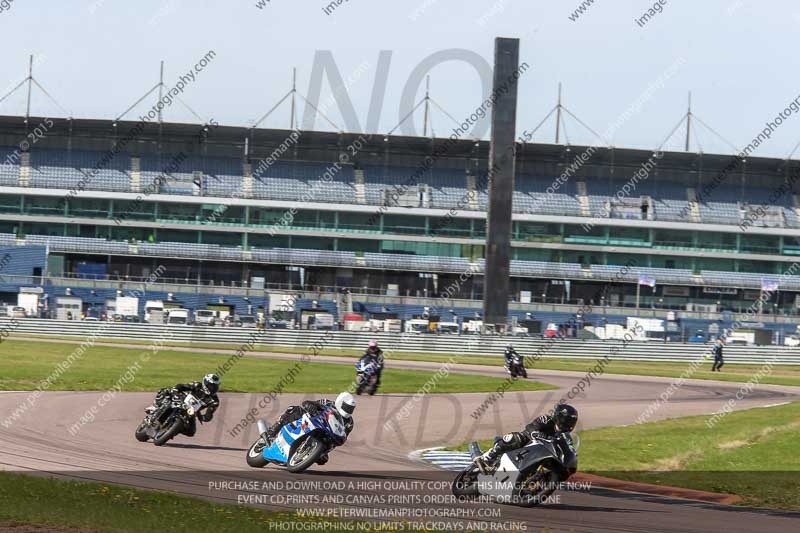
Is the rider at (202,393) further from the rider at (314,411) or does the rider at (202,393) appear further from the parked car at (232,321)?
the parked car at (232,321)

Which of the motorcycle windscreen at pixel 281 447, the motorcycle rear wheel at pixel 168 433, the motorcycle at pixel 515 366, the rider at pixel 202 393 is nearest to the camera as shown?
the motorcycle windscreen at pixel 281 447

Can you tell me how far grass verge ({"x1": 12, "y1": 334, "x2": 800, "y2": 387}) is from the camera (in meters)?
50.6

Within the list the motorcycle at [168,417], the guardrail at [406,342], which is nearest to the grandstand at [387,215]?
the guardrail at [406,342]

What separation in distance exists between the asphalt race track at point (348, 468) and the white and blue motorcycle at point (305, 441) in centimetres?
23

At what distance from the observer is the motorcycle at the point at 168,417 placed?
58.8 ft

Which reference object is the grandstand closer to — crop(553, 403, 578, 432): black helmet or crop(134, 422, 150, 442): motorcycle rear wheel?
crop(134, 422, 150, 442): motorcycle rear wheel

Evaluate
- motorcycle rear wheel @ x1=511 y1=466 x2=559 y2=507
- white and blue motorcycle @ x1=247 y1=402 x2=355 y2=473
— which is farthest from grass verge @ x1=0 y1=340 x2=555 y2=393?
motorcycle rear wheel @ x1=511 y1=466 x2=559 y2=507

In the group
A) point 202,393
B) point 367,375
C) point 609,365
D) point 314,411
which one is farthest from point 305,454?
point 609,365

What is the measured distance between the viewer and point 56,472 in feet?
46.1

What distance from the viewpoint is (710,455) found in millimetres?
21125

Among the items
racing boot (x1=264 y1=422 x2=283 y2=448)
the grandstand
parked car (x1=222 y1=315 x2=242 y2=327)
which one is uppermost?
the grandstand

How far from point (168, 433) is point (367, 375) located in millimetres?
13703

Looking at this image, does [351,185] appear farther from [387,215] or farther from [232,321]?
[232,321]

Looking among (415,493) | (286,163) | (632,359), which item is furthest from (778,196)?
(415,493)
